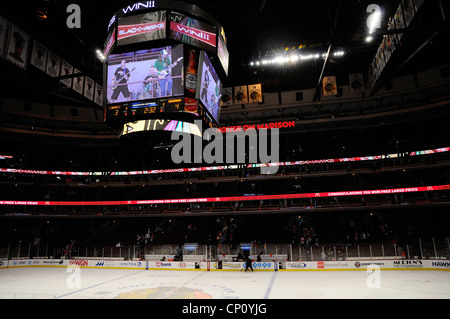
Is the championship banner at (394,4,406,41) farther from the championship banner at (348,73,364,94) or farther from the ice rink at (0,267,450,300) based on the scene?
the ice rink at (0,267,450,300)

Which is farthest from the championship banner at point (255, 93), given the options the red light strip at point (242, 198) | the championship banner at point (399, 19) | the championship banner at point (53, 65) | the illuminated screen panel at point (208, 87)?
the championship banner at point (53, 65)

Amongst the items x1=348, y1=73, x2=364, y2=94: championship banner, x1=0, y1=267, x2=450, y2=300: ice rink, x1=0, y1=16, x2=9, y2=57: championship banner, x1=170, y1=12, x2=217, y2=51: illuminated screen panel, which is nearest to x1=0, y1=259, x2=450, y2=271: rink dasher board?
x1=0, y1=267, x2=450, y2=300: ice rink

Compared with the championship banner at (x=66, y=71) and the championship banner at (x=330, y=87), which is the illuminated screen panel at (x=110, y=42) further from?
the championship banner at (x=330, y=87)

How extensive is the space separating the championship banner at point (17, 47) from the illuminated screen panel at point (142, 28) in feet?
19.6

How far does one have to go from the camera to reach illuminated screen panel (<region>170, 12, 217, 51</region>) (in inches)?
388

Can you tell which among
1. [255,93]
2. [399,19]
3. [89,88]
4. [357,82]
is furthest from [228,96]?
[399,19]

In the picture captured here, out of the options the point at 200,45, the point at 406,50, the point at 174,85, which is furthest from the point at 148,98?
the point at 406,50

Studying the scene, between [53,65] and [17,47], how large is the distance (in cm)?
207

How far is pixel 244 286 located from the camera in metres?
12.2

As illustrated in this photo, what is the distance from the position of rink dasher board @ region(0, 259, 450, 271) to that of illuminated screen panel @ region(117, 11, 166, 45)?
44.9 feet

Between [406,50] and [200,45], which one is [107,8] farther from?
[406,50]

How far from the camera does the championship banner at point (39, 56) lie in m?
13.4
